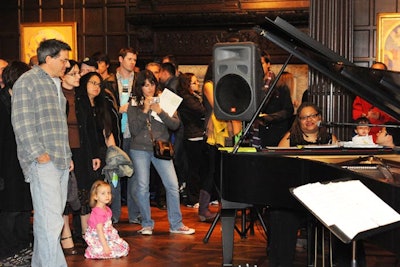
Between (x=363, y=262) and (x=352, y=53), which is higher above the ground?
(x=352, y=53)

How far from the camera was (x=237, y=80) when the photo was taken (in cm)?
511

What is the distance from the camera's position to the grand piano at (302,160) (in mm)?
3801

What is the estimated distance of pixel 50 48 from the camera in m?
4.66

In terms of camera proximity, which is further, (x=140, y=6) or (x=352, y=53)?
(x=140, y=6)

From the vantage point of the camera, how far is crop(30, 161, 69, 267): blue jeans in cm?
452

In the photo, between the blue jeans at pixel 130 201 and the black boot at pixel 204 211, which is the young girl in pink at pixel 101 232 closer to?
the blue jeans at pixel 130 201

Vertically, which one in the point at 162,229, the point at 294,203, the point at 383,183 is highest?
the point at 383,183

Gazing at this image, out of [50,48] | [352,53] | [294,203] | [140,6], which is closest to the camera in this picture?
[294,203]

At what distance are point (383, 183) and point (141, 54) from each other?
292 inches

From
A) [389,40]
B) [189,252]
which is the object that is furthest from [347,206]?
[389,40]

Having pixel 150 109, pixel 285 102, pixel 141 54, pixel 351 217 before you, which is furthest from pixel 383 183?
pixel 141 54

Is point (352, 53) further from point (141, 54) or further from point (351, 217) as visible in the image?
point (351, 217)

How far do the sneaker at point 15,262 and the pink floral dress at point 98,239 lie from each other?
1.66 feet

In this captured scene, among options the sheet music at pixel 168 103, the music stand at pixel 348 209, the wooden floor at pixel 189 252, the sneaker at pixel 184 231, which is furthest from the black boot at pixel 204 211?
the music stand at pixel 348 209
